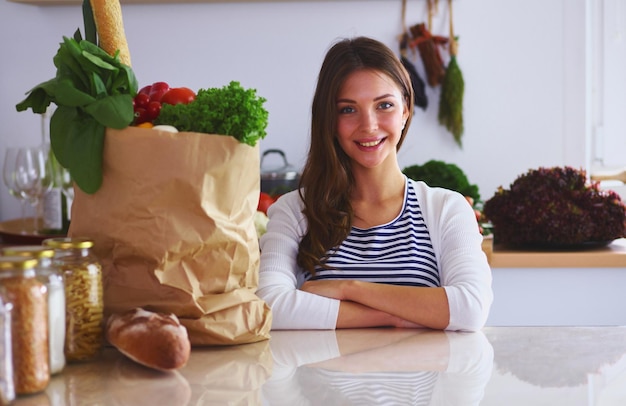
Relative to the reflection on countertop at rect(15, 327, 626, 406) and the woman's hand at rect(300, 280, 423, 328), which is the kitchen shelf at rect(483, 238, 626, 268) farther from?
the reflection on countertop at rect(15, 327, 626, 406)

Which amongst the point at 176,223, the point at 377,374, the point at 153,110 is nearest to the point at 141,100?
the point at 153,110

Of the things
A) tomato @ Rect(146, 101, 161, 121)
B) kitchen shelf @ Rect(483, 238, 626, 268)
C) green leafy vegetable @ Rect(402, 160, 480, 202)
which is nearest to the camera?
tomato @ Rect(146, 101, 161, 121)

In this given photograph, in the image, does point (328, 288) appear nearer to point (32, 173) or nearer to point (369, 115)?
point (369, 115)

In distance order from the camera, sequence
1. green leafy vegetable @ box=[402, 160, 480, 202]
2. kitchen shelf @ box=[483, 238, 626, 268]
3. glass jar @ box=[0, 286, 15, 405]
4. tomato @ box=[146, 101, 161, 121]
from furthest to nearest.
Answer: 1. green leafy vegetable @ box=[402, 160, 480, 202]
2. kitchen shelf @ box=[483, 238, 626, 268]
3. tomato @ box=[146, 101, 161, 121]
4. glass jar @ box=[0, 286, 15, 405]

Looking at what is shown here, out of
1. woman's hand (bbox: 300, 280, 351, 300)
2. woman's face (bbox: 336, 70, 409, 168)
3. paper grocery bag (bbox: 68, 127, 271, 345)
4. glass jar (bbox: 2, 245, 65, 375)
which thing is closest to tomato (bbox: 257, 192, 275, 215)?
woman's face (bbox: 336, 70, 409, 168)

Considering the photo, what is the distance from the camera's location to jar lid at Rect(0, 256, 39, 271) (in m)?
0.77

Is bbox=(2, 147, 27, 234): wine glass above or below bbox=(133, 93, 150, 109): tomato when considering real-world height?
below

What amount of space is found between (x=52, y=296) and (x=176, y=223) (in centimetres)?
16

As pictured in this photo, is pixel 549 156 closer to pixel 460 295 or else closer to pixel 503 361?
pixel 460 295

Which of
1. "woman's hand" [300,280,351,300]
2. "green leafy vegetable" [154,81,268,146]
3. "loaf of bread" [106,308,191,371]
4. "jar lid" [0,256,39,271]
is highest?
"green leafy vegetable" [154,81,268,146]

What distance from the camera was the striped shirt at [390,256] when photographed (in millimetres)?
1535

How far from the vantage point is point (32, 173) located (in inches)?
96.7

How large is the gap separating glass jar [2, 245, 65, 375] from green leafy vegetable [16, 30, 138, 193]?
4.4 inches

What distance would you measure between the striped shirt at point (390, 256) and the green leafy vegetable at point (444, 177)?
3.64 ft
